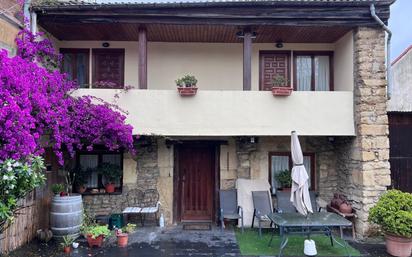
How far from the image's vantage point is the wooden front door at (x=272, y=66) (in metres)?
9.58

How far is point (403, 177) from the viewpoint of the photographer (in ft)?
29.6

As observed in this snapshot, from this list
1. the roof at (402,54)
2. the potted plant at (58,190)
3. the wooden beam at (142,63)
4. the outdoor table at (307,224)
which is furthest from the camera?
the roof at (402,54)

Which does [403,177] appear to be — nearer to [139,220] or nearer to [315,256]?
[315,256]

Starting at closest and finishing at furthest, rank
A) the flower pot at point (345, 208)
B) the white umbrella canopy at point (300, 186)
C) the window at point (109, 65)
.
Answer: the white umbrella canopy at point (300, 186), the flower pot at point (345, 208), the window at point (109, 65)

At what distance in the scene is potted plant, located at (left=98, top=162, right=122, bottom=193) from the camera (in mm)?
9133

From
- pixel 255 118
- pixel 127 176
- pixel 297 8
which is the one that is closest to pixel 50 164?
pixel 127 176

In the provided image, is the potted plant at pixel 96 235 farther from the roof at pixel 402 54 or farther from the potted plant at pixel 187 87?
the roof at pixel 402 54

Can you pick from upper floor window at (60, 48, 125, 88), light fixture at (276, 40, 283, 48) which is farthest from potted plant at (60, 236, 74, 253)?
light fixture at (276, 40, 283, 48)

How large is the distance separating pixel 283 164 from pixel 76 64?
22.0 ft

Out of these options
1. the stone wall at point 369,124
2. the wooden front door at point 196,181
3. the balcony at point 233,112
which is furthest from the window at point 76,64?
the stone wall at point 369,124

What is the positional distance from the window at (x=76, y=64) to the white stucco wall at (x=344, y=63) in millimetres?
7148

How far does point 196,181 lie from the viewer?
A: 31.4ft

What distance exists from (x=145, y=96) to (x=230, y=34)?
2975mm

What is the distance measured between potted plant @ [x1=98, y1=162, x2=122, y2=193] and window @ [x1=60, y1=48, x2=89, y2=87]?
2460 mm
